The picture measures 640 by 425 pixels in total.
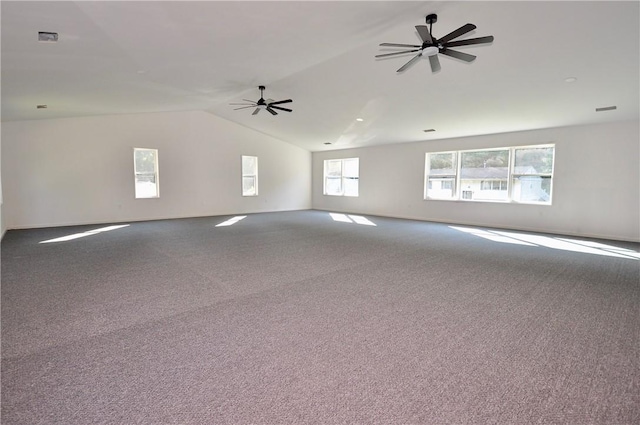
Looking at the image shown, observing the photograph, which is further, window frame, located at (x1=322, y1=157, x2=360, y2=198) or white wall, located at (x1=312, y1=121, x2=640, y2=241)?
window frame, located at (x1=322, y1=157, x2=360, y2=198)

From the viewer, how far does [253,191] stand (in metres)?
11.3

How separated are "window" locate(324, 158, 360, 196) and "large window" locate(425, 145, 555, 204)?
2860mm

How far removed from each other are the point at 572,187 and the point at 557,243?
1.72 meters

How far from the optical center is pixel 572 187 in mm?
6875

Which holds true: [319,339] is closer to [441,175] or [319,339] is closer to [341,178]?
[441,175]

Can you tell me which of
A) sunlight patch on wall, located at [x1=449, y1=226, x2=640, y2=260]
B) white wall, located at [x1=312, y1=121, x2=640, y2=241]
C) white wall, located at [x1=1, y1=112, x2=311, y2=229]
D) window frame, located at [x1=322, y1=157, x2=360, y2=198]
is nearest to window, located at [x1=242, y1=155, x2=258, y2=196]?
white wall, located at [x1=1, y1=112, x2=311, y2=229]

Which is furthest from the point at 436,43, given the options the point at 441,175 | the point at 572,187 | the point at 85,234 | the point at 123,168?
the point at 123,168

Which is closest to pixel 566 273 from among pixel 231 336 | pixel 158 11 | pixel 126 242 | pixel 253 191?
pixel 231 336

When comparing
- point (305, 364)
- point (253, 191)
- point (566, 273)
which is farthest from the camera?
point (253, 191)

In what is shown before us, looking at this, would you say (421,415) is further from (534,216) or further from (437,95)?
(534,216)

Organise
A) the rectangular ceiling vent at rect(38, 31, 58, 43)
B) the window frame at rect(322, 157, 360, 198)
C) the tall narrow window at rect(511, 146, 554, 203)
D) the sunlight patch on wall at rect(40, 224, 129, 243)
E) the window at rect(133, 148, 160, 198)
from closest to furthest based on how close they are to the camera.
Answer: the rectangular ceiling vent at rect(38, 31, 58, 43) → the sunlight patch on wall at rect(40, 224, 129, 243) → the tall narrow window at rect(511, 146, 554, 203) → the window at rect(133, 148, 160, 198) → the window frame at rect(322, 157, 360, 198)

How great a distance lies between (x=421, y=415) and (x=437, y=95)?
19.0 feet

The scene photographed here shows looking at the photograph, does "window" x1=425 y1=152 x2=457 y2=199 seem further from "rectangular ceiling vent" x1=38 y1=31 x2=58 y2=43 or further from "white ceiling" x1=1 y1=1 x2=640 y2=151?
"rectangular ceiling vent" x1=38 y1=31 x2=58 y2=43

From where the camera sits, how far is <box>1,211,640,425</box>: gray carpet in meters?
1.64
